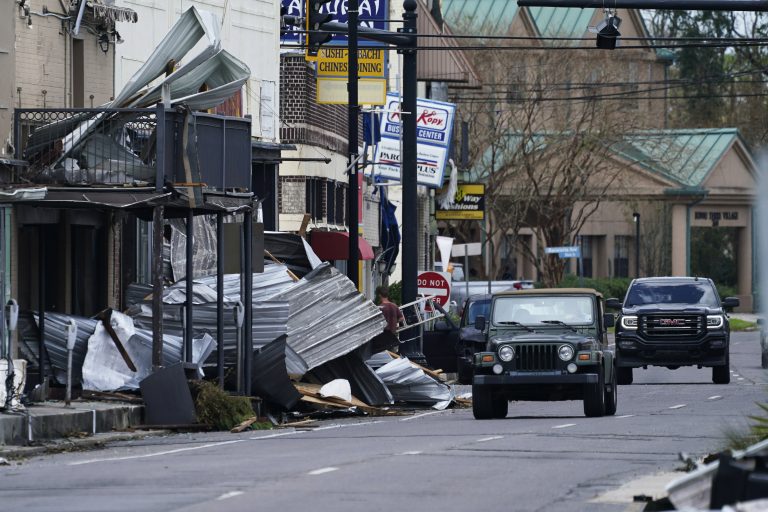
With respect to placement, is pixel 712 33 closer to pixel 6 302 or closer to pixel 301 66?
pixel 301 66

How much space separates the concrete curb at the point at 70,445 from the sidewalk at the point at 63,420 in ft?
0.58

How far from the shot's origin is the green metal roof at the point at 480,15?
71.4 meters

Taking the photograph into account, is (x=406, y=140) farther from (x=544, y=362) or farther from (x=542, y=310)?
(x=544, y=362)

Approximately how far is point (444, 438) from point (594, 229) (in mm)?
71814

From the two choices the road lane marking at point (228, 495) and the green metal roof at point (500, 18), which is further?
the green metal roof at point (500, 18)

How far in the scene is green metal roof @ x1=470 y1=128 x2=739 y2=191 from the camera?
68.1 metres

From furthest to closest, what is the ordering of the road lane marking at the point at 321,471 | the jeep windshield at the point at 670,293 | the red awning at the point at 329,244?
the red awning at the point at 329,244, the jeep windshield at the point at 670,293, the road lane marking at the point at 321,471

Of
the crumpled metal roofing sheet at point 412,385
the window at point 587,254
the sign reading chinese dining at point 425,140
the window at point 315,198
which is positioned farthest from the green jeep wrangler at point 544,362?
the window at point 587,254

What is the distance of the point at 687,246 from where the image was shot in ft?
274

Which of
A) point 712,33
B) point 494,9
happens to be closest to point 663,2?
point 494,9

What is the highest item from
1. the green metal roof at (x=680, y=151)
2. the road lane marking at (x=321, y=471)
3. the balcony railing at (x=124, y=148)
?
the green metal roof at (x=680, y=151)

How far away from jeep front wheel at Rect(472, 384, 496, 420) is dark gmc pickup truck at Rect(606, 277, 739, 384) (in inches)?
391

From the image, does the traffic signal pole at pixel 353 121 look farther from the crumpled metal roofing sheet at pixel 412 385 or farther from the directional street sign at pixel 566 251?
the directional street sign at pixel 566 251

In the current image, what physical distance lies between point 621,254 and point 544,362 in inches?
2718
